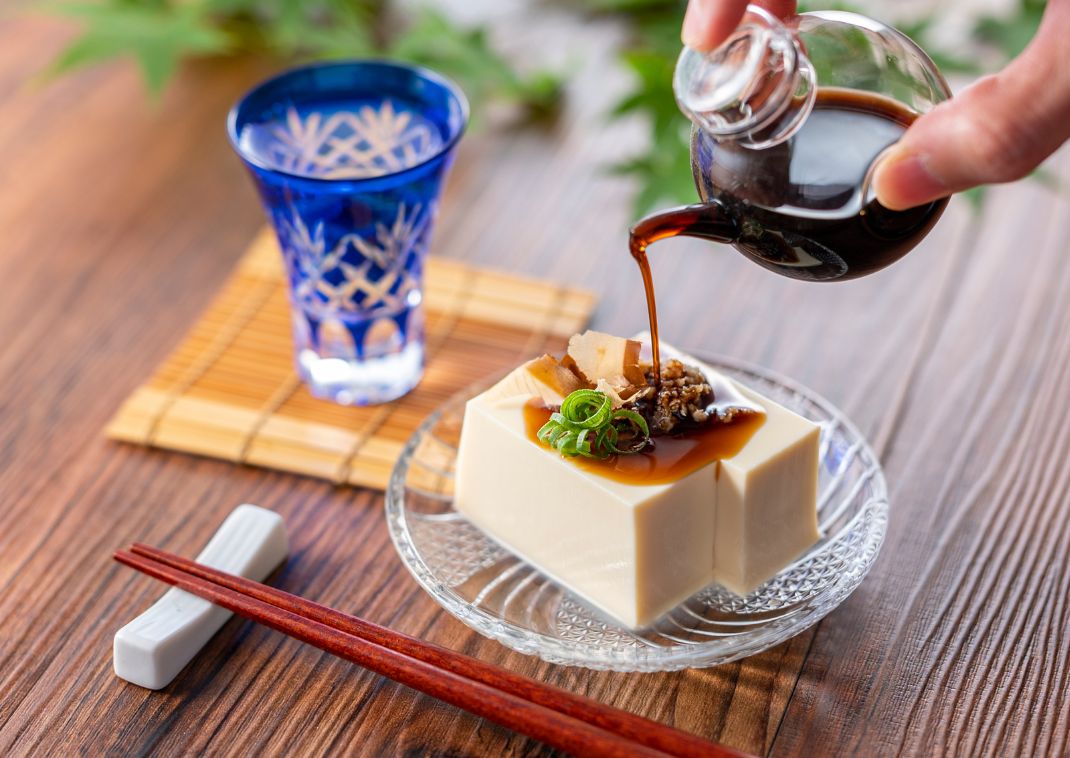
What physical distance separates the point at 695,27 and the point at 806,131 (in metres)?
0.16

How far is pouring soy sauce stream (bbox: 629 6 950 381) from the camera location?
3.40 ft

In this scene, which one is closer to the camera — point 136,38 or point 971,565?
point 971,565

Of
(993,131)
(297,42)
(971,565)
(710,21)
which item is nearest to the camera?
(993,131)

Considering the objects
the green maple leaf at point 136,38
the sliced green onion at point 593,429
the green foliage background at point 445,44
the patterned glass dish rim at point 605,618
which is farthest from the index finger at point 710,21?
the green maple leaf at point 136,38

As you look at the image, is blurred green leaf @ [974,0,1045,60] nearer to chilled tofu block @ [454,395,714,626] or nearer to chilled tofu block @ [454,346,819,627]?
chilled tofu block @ [454,346,819,627]

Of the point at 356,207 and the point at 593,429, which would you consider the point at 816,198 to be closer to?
the point at 593,429

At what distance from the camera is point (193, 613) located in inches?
49.0

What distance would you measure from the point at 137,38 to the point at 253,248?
23.4 inches

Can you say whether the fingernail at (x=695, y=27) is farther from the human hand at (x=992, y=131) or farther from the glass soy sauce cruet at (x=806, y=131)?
the human hand at (x=992, y=131)

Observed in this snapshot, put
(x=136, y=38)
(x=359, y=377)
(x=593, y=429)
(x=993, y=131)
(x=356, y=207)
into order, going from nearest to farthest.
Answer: (x=993, y=131)
(x=593, y=429)
(x=356, y=207)
(x=359, y=377)
(x=136, y=38)

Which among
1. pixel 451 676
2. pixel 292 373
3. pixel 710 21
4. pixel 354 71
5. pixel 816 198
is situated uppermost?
pixel 710 21

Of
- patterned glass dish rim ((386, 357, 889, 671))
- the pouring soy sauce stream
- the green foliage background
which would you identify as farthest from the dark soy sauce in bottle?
the green foliage background

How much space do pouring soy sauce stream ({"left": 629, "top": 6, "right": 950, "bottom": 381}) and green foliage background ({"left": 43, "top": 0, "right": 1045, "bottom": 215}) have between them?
2.63ft

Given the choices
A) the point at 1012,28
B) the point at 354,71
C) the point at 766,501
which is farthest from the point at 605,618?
the point at 1012,28
